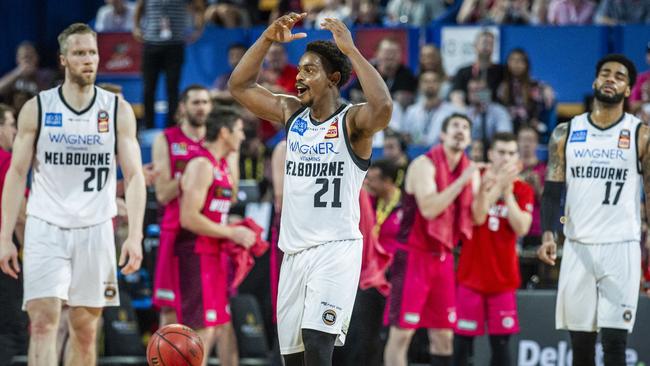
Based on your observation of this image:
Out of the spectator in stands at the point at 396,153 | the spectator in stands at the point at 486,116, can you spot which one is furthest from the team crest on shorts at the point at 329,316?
the spectator in stands at the point at 486,116

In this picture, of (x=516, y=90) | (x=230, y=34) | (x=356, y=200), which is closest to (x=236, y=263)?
(x=356, y=200)

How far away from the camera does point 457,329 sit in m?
10.6

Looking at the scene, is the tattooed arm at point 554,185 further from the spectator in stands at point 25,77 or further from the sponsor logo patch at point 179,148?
the spectator in stands at point 25,77

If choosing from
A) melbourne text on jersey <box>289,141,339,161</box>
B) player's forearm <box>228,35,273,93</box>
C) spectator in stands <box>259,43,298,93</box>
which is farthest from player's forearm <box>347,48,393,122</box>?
spectator in stands <box>259,43,298,93</box>

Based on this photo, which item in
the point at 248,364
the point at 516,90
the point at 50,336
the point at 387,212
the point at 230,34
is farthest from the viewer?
the point at 230,34

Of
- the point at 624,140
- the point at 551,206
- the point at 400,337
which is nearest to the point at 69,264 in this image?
the point at 400,337

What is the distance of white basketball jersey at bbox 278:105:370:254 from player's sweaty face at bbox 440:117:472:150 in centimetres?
340

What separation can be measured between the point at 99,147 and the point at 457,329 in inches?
155

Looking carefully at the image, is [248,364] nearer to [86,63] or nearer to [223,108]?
[223,108]

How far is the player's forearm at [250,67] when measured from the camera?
7.49 metres

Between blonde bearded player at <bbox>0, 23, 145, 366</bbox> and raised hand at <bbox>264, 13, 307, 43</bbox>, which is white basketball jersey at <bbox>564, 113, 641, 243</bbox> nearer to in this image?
raised hand at <bbox>264, 13, 307, 43</bbox>

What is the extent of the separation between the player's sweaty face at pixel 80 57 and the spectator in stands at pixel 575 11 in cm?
805

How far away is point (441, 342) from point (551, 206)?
2.10 metres

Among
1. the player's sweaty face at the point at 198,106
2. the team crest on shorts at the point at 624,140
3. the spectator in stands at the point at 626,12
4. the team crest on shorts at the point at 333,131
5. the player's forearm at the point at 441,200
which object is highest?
the spectator in stands at the point at 626,12
